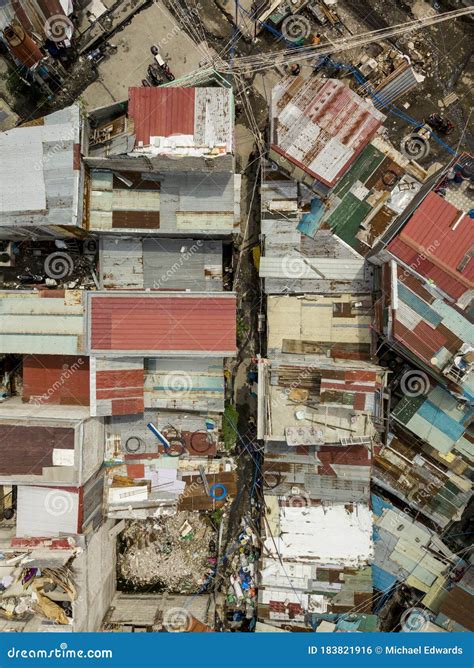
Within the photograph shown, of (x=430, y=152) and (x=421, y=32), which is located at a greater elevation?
(x=421, y=32)

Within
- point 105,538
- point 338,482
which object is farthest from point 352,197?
point 105,538

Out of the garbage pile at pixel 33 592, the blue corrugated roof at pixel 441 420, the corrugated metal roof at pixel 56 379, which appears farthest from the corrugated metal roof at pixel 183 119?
the garbage pile at pixel 33 592

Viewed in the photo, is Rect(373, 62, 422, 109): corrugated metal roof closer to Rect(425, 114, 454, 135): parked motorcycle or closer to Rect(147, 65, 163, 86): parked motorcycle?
Rect(425, 114, 454, 135): parked motorcycle

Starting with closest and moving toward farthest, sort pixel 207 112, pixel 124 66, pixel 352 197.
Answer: pixel 207 112 → pixel 352 197 → pixel 124 66

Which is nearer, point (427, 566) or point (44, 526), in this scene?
point (44, 526)

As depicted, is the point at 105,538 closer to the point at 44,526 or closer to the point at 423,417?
the point at 44,526

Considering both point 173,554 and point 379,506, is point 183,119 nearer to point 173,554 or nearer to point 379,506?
point 379,506

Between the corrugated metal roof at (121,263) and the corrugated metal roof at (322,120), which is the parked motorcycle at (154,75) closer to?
the corrugated metal roof at (322,120)
